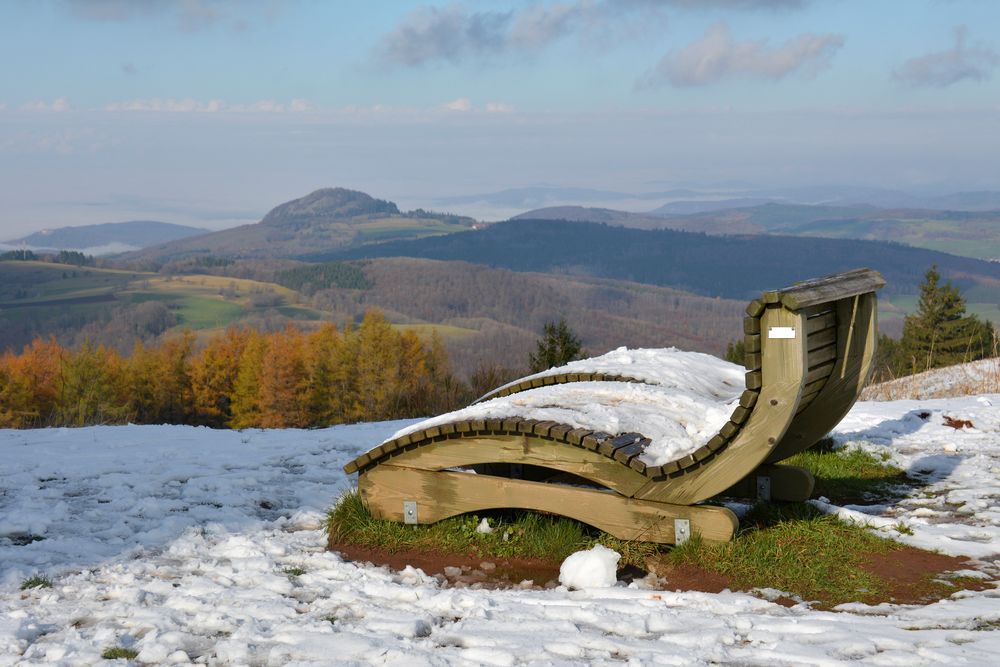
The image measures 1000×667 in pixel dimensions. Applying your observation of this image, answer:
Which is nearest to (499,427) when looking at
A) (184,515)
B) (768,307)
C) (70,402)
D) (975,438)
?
(768,307)

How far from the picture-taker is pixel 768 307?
432 cm

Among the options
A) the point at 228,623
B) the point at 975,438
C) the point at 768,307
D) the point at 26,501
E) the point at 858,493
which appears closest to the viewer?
the point at 228,623

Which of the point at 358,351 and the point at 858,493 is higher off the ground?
the point at 858,493

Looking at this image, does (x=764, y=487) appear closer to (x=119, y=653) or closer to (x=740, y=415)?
(x=740, y=415)

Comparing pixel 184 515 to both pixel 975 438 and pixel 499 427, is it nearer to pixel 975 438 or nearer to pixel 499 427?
pixel 499 427

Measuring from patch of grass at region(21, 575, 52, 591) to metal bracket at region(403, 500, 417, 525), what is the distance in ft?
6.19

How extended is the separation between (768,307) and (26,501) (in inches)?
190

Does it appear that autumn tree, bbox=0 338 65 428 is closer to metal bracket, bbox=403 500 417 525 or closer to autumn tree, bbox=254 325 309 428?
autumn tree, bbox=254 325 309 428

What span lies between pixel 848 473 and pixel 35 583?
18.0 ft

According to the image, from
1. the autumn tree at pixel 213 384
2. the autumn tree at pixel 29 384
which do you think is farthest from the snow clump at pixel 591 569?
the autumn tree at pixel 213 384

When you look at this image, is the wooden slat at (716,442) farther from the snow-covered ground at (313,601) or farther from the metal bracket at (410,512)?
the metal bracket at (410,512)

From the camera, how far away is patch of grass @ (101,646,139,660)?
342 centimetres

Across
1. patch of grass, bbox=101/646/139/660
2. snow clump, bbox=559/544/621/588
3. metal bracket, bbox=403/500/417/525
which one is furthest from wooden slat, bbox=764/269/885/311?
patch of grass, bbox=101/646/139/660

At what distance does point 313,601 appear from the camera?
4.15 metres
